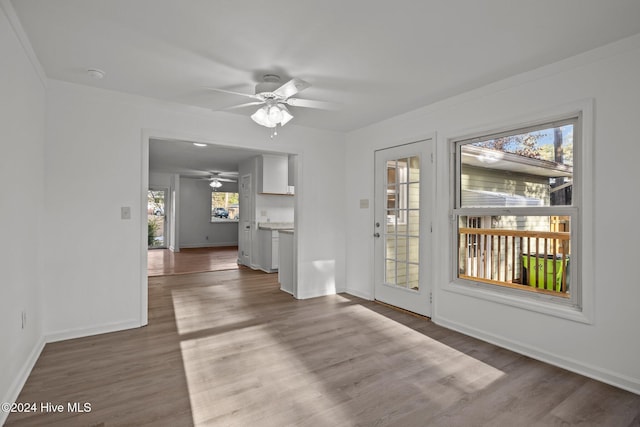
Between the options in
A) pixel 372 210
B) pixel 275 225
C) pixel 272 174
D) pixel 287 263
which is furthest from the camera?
pixel 275 225

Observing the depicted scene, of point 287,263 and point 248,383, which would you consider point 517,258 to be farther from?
point 287,263

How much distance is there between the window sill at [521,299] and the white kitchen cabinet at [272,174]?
422cm

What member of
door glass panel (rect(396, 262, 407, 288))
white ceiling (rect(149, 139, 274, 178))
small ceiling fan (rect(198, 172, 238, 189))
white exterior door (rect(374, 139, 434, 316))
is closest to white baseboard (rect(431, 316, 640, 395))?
white exterior door (rect(374, 139, 434, 316))

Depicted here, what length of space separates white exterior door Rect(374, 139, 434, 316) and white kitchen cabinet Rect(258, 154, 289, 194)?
9.56ft

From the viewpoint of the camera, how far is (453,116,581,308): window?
262cm

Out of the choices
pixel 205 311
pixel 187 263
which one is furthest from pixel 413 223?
pixel 187 263

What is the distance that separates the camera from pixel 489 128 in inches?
120

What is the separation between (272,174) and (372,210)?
2.96m

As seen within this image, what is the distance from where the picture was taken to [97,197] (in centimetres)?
318

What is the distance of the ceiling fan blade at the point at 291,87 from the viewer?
102 inches

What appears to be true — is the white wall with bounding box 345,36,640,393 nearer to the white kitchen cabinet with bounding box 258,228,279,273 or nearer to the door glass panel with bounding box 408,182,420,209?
the door glass panel with bounding box 408,182,420,209

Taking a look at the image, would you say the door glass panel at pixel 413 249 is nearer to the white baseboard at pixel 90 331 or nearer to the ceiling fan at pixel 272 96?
the ceiling fan at pixel 272 96

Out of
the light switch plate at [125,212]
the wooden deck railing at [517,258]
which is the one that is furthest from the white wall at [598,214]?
the light switch plate at [125,212]

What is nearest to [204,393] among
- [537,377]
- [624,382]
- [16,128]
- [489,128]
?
[16,128]
